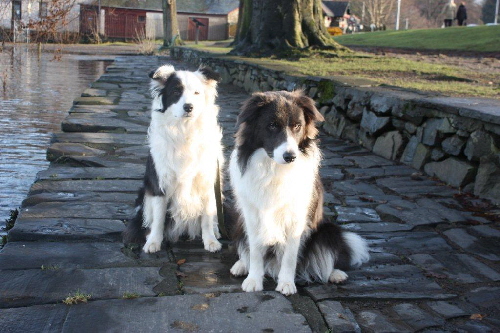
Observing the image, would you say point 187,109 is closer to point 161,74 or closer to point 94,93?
point 161,74

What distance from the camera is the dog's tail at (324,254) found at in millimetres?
4031

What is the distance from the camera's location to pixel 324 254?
4047mm

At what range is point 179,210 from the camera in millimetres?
4785

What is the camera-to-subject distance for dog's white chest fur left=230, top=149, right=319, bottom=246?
3.73 meters

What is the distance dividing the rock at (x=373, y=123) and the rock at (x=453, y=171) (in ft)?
3.82

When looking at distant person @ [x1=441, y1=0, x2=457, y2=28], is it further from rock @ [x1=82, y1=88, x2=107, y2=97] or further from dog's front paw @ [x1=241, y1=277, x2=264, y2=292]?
dog's front paw @ [x1=241, y1=277, x2=264, y2=292]

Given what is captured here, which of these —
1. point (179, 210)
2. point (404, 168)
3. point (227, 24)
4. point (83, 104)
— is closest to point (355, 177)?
point (404, 168)

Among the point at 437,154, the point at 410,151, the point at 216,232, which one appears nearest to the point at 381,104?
the point at 410,151

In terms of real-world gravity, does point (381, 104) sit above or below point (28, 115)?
above

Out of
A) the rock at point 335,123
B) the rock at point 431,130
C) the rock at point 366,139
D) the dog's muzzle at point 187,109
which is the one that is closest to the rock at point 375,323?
the dog's muzzle at point 187,109

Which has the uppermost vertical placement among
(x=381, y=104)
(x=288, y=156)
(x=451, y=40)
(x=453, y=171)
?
(x=451, y=40)

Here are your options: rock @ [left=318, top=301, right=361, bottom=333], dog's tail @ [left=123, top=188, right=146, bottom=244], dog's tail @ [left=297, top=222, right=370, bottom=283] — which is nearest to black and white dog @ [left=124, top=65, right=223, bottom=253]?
dog's tail @ [left=123, top=188, right=146, bottom=244]

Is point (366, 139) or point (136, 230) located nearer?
point (136, 230)

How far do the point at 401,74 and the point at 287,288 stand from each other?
29.4 ft
